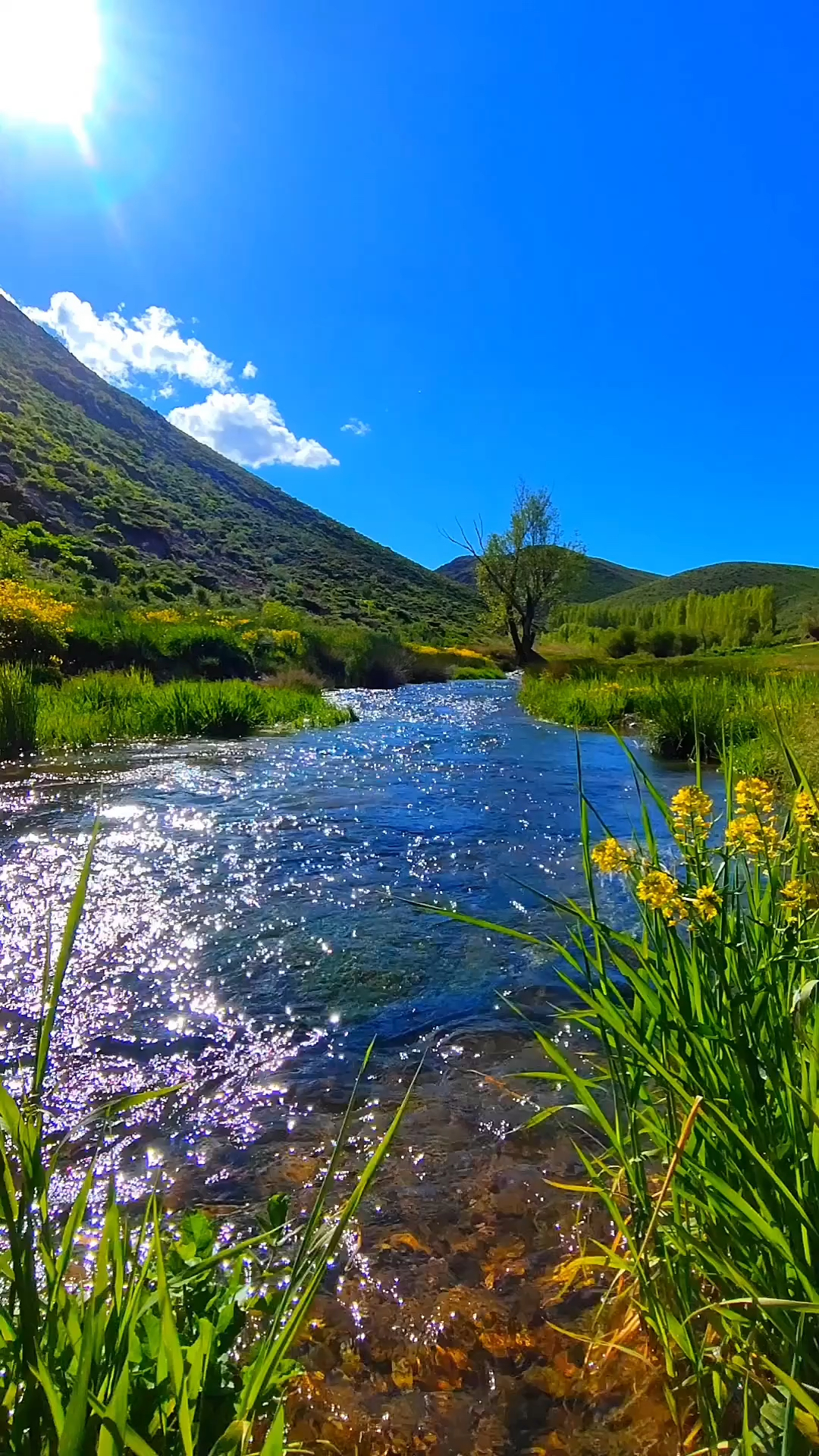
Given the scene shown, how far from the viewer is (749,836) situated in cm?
150

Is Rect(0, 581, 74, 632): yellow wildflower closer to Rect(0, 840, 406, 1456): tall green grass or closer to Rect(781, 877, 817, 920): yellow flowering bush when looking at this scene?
Rect(0, 840, 406, 1456): tall green grass

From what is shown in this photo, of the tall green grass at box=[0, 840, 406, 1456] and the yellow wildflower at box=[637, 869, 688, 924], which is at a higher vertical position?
the yellow wildflower at box=[637, 869, 688, 924]

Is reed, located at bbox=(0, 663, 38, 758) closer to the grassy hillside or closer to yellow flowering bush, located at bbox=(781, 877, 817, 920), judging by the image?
yellow flowering bush, located at bbox=(781, 877, 817, 920)

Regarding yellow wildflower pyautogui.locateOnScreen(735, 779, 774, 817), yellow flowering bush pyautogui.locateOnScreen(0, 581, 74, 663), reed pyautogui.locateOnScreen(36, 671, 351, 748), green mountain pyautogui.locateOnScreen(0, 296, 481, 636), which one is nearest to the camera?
yellow wildflower pyautogui.locateOnScreen(735, 779, 774, 817)

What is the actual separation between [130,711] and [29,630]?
3.02 metres

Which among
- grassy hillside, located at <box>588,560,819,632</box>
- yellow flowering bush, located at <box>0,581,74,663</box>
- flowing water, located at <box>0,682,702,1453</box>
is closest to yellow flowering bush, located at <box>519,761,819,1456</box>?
flowing water, located at <box>0,682,702,1453</box>

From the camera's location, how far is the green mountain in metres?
39.3

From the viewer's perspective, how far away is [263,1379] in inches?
38.7

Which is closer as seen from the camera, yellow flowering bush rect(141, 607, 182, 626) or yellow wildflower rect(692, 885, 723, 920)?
yellow wildflower rect(692, 885, 723, 920)

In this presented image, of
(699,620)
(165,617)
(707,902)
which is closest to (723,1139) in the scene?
(707,902)

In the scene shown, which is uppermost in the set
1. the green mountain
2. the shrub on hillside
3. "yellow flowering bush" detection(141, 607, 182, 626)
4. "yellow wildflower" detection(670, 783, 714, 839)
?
the green mountain

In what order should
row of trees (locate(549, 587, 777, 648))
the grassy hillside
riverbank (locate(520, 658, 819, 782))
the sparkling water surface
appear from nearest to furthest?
the sparkling water surface
riverbank (locate(520, 658, 819, 782))
row of trees (locate(549, 587, 777, 648))
the grassy hillside

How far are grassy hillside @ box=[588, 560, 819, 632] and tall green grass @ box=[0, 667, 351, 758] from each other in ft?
320

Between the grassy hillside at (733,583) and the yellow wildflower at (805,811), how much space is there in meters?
108
